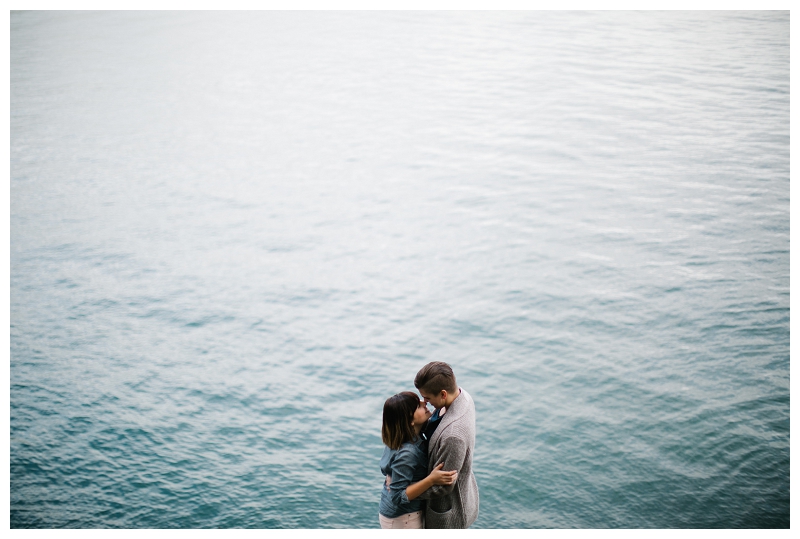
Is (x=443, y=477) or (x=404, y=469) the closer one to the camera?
(x=443, y=477)

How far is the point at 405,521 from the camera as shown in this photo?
378cm

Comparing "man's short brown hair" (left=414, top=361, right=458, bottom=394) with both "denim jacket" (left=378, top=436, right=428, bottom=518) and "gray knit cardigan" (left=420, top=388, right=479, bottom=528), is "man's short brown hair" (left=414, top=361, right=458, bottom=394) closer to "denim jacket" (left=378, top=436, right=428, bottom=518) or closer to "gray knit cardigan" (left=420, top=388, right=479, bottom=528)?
"gray knit cardigan" (left=420, top=388, right=479, bottom=528)

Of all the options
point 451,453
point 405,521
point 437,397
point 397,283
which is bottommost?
point 397,283

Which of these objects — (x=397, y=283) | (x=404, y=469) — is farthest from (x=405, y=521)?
(x=397, y=283)

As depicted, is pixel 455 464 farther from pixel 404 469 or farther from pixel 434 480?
pixel 404 469

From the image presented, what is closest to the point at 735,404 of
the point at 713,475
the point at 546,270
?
the point at 713,475

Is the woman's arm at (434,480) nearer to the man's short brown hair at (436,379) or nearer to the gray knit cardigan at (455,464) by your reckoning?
the gray knit cardigan at (455,464)

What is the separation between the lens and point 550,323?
403 inches

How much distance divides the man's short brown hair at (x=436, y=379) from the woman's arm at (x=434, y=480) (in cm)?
36

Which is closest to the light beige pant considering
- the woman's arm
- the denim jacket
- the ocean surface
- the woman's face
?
the denim jacket

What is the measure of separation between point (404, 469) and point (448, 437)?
31 centimetres

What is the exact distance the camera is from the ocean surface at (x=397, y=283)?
759 cm

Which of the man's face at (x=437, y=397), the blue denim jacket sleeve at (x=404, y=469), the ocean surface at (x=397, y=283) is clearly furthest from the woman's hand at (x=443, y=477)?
the ocean surface at (x=397, y=283)
